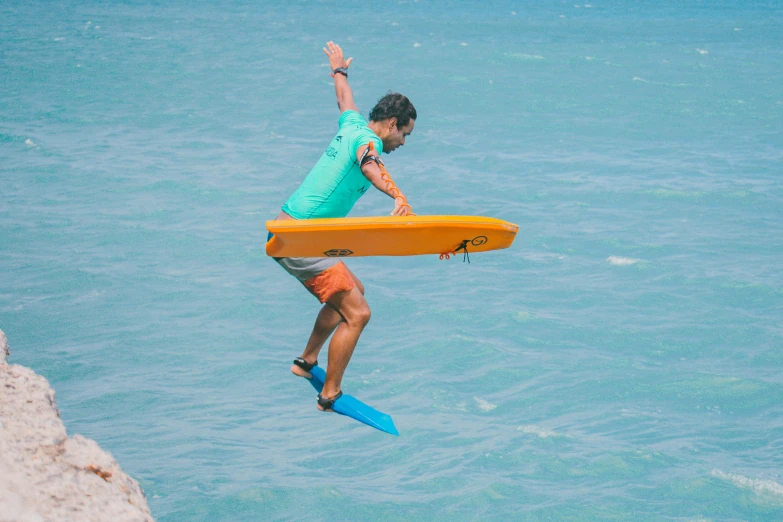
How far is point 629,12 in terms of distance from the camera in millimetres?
54531

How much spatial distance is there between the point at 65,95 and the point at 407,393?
69.5ft

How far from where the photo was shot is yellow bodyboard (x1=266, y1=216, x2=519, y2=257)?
664 cm

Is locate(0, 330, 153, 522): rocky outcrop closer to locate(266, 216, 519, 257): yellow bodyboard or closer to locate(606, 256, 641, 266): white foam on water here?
locate(266, 216, 519, 257): yellow bodyboard

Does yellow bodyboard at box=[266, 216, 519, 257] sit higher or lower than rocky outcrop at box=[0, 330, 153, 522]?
higher

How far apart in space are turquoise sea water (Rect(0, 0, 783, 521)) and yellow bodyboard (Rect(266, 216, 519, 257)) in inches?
226

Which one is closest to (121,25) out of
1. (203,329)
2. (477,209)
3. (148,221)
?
(148,221)

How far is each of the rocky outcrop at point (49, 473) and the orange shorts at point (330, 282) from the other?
256 centimetres

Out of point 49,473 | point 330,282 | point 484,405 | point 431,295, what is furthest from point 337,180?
point 431,295

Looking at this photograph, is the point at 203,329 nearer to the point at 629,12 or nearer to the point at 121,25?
the point at 121,25

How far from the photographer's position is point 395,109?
6.92 metres

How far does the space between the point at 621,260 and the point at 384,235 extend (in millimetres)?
13950

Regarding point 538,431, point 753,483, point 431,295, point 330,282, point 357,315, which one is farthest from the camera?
point 431,295

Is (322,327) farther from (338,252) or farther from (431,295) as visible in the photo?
(431,295)

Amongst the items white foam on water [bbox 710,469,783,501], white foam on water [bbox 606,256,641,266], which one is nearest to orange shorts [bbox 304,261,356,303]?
white foam on water [bbox 710,469,783,501]
